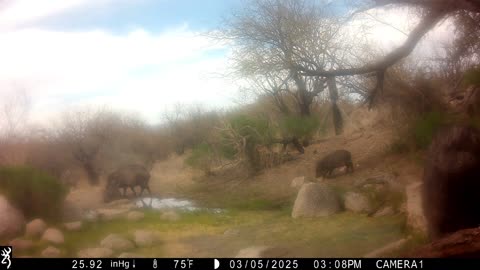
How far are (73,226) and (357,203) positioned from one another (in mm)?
2551

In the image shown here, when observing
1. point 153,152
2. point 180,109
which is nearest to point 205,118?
point 180,109

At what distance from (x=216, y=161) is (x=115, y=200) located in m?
1.12

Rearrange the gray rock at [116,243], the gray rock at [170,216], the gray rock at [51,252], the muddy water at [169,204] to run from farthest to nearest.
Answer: the muddy water at [169,204] < the gray rock at [170,216] < the gray rock at [116,243] < the gray rock at [51,252]

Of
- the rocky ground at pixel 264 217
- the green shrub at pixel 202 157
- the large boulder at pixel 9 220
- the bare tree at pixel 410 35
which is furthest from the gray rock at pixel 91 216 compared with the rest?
the bare tree at pixel 410 35

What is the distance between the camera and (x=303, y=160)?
4.61m

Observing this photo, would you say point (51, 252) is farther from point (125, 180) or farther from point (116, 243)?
point (125, 180)

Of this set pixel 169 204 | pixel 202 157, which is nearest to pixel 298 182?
pixel 202 157

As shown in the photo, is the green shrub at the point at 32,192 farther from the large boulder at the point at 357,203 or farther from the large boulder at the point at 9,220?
the large boulder at the point at 357,203

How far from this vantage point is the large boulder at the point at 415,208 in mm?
3748

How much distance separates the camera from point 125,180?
142 inches

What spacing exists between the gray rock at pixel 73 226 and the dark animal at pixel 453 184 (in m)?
3.04

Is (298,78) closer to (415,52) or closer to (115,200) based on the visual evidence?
(415,52)

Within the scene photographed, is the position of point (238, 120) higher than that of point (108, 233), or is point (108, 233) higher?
point (238, 120)

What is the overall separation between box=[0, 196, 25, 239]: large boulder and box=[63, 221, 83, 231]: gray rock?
1.02 ft
